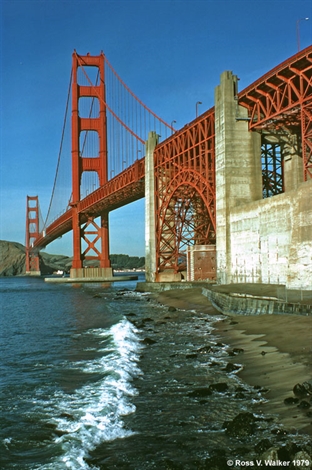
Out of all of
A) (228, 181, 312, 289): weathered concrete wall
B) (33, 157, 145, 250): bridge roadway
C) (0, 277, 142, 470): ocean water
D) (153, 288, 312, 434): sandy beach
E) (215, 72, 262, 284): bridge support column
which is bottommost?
(0, 277, 142, 470): ocean water

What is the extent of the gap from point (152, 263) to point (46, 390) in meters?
34.6

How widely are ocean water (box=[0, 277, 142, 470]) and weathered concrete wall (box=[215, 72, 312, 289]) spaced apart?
7.91 meters

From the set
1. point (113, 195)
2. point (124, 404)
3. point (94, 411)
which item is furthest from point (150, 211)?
point (94, 411)

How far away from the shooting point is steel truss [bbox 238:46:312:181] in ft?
72.7

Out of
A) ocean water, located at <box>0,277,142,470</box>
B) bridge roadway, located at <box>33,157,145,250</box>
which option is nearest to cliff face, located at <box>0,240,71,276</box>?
bridge roadway, located at <box>33,157,145,250</box>

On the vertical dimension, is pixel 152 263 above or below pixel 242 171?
below

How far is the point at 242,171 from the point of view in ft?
90.7

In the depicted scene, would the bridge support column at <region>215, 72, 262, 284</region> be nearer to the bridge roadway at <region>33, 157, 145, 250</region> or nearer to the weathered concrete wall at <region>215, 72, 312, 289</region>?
the weathered concrete wall at <region>215, 72, 312, 289</region>

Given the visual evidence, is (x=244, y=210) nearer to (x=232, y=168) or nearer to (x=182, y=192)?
(x=232, y=168)

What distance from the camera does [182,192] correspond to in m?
41.2

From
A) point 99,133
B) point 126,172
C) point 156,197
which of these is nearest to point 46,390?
point 156,197

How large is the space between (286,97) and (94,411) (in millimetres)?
21473

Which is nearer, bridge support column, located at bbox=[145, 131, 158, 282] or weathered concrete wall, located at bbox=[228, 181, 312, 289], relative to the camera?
weathered concrete wall, located at bbox=[228, 181, 312, 289]

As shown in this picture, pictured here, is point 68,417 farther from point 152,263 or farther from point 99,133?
point 99,133
